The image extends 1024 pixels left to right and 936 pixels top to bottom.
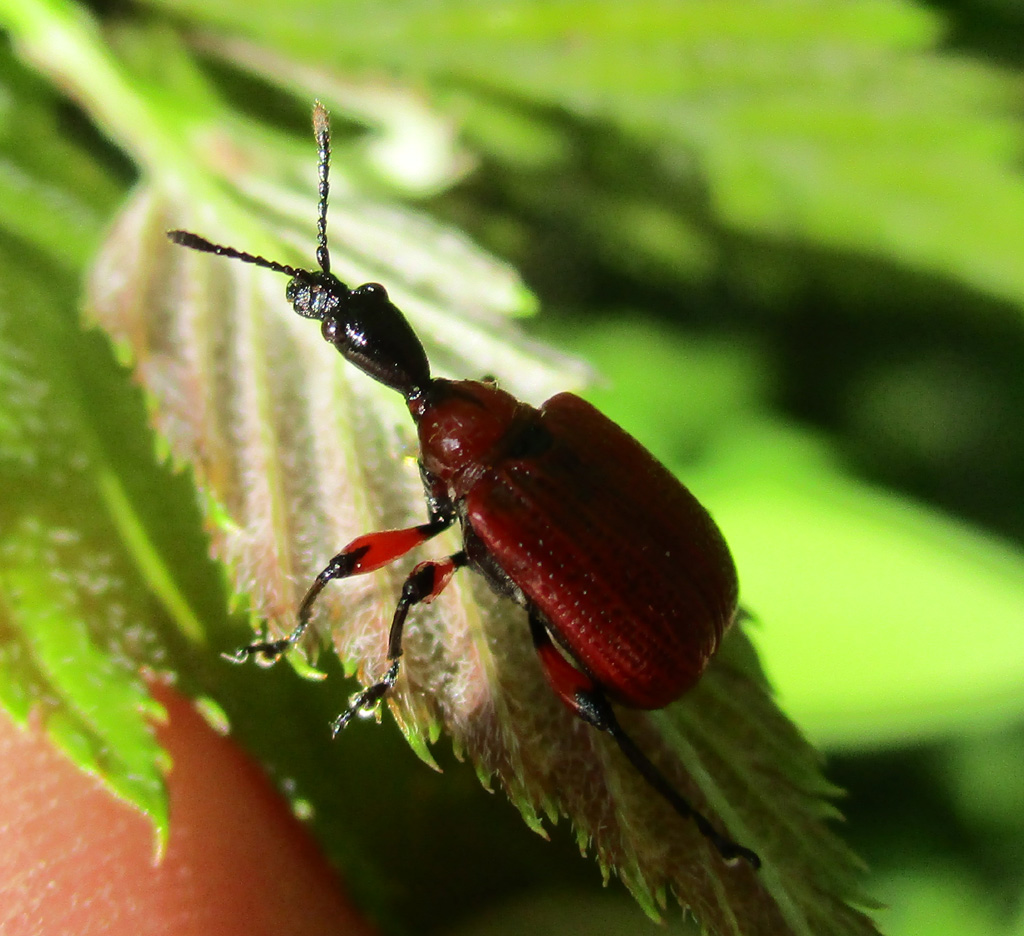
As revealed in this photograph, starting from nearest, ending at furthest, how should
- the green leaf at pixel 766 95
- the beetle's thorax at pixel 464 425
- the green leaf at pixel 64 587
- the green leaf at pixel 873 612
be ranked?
1. the green leaf at pixel 64 587
2. the beetle's thorax at pixel 464 425
3. the green leaf at pixel 873 612
4. the green leaf at pixel 766 95

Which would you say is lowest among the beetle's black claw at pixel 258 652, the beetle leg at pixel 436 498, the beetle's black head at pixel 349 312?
the beetle's black claw at pixel 258 652

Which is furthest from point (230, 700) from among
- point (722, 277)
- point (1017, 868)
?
point (1017, 868)

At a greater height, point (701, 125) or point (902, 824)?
point (701, 125)

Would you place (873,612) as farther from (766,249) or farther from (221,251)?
(221,251)

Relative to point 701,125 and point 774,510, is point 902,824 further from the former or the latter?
point 701,125

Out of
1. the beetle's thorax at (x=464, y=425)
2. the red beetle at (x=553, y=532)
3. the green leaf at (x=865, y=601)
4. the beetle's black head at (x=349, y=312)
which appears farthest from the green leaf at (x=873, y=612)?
the beetle's black head at (x=349, y=312)

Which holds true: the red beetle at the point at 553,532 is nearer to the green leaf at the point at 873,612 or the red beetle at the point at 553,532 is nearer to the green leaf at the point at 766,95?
the green leaf at the point at 873,612

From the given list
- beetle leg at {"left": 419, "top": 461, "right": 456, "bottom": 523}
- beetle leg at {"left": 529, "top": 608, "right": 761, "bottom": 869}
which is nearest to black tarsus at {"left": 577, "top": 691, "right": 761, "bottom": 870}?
beetle leg at {"left": 529, "top": 608, "right": 761, "bottom": 869}
